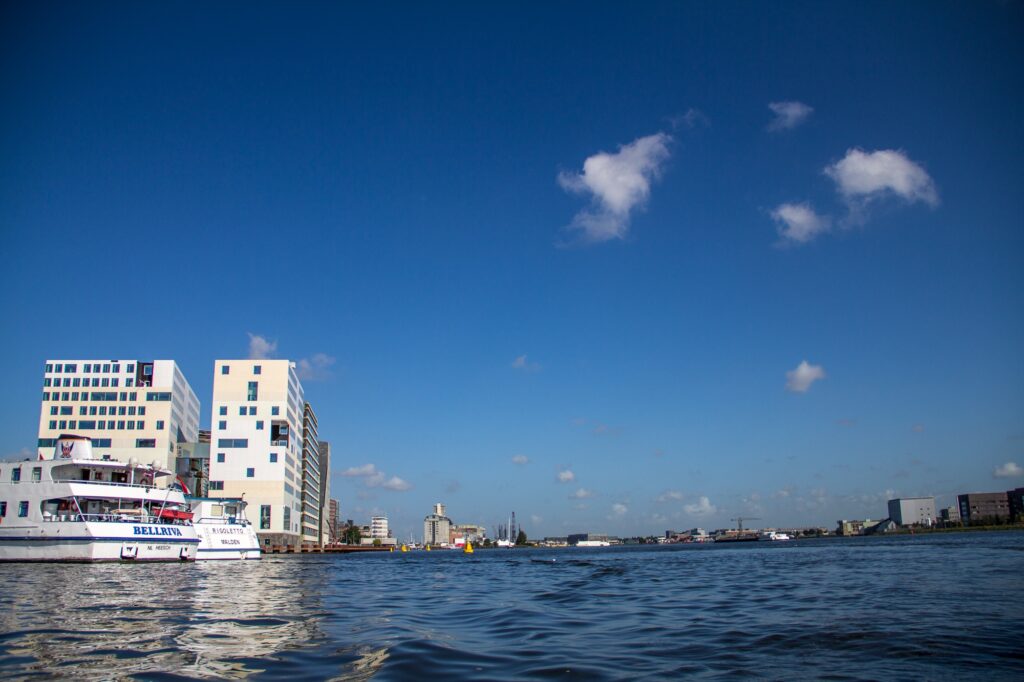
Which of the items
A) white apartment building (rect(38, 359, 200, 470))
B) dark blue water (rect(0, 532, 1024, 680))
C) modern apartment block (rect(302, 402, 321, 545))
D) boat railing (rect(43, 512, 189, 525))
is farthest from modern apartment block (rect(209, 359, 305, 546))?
dark blue water (rect(0, 532, 1024, 680))

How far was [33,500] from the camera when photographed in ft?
148

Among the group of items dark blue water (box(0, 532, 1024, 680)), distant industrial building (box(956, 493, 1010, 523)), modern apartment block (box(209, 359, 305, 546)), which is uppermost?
modern apartment block (box(209, 359, 305, 546))

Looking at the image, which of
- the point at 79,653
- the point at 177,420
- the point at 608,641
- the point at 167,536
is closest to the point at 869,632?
the point at 608,641

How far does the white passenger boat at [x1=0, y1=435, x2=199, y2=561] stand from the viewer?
1690 inches

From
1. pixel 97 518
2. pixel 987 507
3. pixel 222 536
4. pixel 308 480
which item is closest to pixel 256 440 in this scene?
pixel 222 536

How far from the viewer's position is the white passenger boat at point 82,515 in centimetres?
4294

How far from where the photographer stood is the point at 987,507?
195250mm

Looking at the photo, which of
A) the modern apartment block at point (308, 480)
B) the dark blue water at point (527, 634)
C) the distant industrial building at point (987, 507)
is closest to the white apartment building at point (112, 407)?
the modern apartment block at point (308, 480)

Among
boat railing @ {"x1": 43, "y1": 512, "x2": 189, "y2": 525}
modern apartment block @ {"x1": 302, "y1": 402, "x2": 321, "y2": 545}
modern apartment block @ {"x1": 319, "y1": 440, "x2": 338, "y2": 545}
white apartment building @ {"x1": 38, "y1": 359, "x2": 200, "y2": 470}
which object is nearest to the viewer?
boat railing @ {"x1": 43, "y1": 512, "x2": 189, "y2": 525}

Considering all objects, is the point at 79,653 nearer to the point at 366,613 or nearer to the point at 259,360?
the point at 366,613

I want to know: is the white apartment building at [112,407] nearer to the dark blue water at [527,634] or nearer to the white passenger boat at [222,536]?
the white passenger boat at [222,536]

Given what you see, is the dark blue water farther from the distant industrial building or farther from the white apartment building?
the distant industrial building

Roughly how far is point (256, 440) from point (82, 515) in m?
44.8

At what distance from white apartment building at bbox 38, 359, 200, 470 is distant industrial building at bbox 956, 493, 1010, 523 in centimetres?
20960
